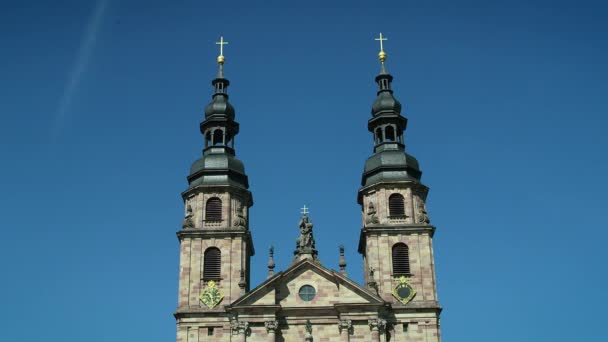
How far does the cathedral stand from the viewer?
49.2 meters

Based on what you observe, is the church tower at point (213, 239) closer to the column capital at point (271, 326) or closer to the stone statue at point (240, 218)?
the stone statue at point (240, 218)

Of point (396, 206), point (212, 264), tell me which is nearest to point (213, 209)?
point (212, 264)

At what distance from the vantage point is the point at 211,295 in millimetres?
50375

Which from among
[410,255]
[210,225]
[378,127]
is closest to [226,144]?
[210,225]

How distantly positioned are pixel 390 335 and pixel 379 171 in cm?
989

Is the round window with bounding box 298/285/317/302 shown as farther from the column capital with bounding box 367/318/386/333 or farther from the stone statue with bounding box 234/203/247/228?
the stone statue with bounding box 234/203/247/228

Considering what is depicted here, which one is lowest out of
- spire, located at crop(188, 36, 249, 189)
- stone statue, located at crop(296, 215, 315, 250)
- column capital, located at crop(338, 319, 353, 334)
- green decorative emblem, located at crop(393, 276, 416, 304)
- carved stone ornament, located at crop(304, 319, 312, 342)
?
carved stone ornament, located at crop(304, 319, 312, 342)

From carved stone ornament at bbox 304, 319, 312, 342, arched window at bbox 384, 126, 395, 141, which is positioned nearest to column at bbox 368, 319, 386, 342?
carved stone ornament at bbox 304, 319, 312, 342

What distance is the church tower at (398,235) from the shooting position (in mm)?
49719

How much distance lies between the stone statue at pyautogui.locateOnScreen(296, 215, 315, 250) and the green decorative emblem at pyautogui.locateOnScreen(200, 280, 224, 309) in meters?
5.62

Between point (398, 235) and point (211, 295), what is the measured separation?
36.1 ft

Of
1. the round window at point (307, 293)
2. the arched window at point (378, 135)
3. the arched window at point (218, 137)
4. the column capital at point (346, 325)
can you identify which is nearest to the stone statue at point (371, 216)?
the arched window at point (378, 135)

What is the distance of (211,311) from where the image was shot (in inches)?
1960

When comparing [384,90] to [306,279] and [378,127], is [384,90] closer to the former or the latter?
[378,127]
